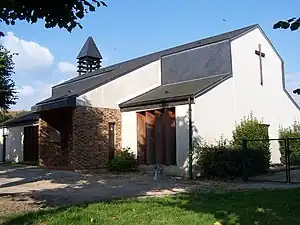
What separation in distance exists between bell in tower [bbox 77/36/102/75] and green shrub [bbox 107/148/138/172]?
18.6m

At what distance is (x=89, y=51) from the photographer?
36.6 metres

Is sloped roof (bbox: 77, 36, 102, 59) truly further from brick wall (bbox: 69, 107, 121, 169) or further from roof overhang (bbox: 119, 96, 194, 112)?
brick wall (bbox: 69, 107, 121, 169)

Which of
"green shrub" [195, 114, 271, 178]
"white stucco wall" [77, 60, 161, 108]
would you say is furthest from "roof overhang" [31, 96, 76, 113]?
"green shrub" [195, 114, 271, 178]

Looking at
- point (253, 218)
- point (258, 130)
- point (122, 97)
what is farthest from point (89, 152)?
point (253, 218)

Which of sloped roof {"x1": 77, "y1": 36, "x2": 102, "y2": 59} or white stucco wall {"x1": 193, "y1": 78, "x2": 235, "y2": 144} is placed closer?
white stucco wall {"x1": 193, "y1": 78, "x2": 235, "y2": 144}

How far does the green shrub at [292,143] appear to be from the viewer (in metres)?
21.2

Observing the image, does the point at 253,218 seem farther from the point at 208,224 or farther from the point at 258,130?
the point at 258,130

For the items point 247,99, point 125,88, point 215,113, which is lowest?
point 215,113

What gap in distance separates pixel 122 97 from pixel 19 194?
10709 millimetres

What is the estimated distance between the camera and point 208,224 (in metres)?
6.32

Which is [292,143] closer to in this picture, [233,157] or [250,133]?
[250,133]

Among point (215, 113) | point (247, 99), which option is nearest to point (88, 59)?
point (247, 99)

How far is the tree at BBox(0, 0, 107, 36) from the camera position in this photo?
5.99 metres

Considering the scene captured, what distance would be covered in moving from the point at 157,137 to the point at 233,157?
4.24 metres
